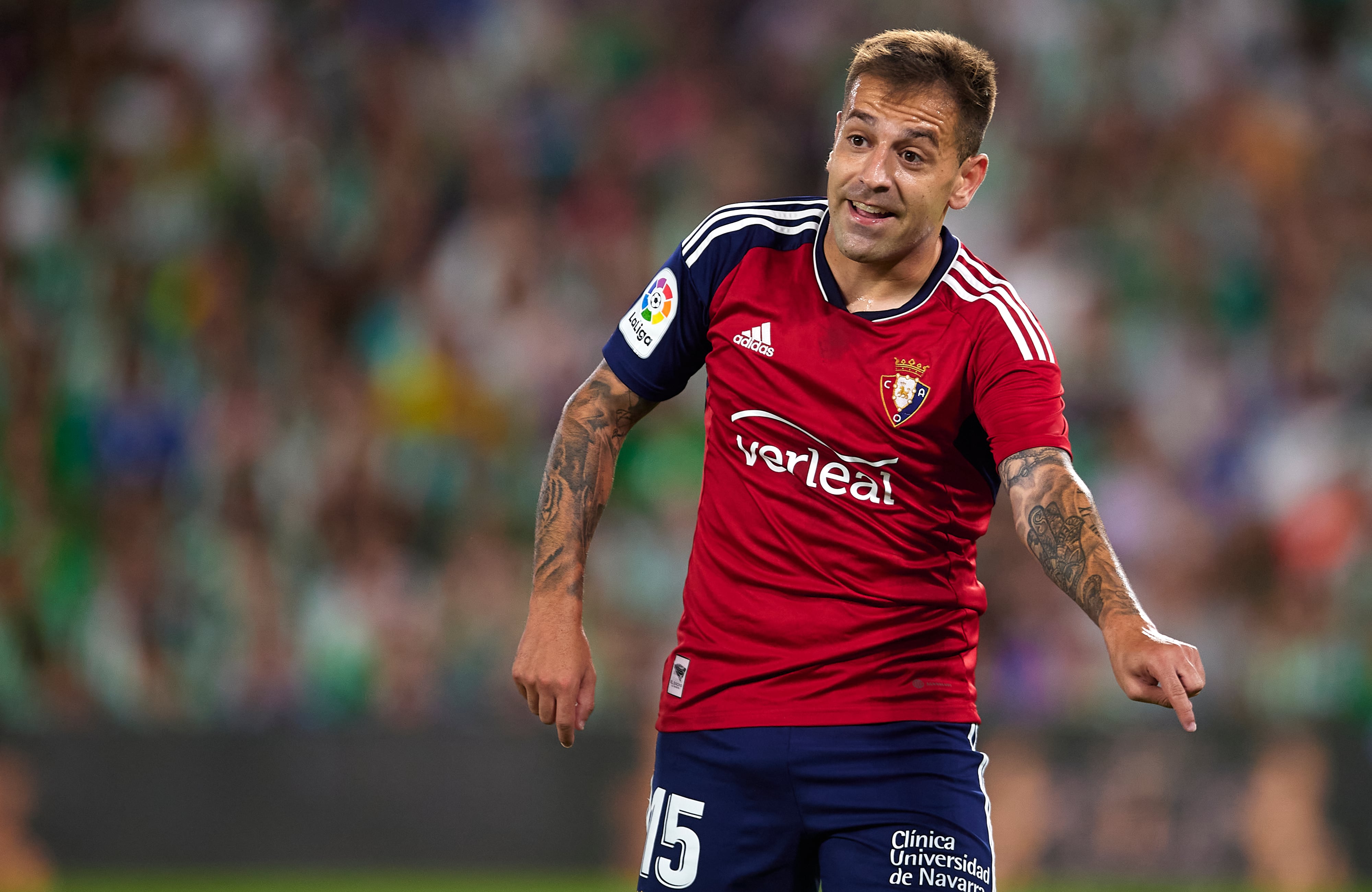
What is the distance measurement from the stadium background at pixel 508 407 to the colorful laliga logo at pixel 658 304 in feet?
15.4

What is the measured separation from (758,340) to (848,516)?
0.44 meters

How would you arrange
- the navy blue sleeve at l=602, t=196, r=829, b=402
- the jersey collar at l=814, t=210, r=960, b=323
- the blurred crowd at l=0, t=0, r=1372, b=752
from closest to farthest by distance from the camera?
the jersey collar at l=814, t=210, r=960, b=323 < the navy blue sleeve at l=602, t=196, r=829, b=402 < the blurred crowd at l=0, t=0, r=1372, b=752

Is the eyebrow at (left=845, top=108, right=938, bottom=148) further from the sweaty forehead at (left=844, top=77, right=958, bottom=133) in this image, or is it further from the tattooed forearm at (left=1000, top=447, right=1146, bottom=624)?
the tattooed forearm at (left=1000, top=447, right=1146, bottom=624)

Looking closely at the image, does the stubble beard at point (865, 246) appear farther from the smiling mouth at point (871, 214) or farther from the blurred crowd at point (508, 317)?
the blurred crowd at point (508, 317)

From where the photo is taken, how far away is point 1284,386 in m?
9.23

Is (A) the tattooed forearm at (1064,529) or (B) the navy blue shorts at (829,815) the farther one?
(B) the navy blue shorts at (829,815)

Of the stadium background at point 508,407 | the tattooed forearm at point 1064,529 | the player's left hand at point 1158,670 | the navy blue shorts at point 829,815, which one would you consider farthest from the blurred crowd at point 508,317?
the player's left hand at point 1158,670

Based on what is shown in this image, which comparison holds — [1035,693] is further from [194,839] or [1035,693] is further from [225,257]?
[225,257]

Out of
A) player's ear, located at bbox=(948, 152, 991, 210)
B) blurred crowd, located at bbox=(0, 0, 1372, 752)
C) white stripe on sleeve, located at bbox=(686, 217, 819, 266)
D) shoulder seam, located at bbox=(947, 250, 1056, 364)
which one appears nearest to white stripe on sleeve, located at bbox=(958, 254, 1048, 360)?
shoulder seam, located at bbox=(947, 250, 1056, 364)

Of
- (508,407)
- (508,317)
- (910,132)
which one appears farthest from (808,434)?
(508,317)

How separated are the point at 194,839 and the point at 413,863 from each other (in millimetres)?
1076

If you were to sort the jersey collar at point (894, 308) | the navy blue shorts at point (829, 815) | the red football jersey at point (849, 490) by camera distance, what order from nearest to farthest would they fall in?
the navy blue shorts at point (829, 815)
the red football jersey at point (849, 490)
the jersey collar at point (894, 308)

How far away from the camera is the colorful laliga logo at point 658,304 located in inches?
142

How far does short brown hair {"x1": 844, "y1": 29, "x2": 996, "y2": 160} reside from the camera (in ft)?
11.1
